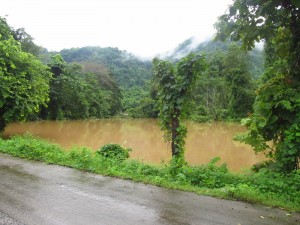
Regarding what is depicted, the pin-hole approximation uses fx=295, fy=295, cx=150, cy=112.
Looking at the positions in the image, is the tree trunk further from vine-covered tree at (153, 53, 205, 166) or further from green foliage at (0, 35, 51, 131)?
green foliage at (0, 35, 51, 131)

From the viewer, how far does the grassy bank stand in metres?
4.74

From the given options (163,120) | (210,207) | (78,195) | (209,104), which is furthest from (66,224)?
(209,104)

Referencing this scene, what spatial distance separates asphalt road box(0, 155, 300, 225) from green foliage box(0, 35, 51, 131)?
7837 millimetres

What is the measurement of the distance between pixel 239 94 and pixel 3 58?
30.4 m

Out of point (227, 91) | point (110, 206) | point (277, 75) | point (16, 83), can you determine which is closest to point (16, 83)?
point (16, 83)

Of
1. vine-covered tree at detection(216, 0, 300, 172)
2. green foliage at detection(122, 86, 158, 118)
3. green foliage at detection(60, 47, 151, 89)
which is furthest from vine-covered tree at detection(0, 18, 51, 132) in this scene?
green foliage at detection(60, 47, 151, 89)

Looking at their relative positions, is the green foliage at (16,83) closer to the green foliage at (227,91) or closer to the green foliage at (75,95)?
the green foliage at (75,95)

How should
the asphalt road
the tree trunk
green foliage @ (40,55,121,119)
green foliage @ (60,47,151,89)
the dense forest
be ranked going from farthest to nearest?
green foliage @ (60,47,151,89) < green foliage @ (40,55,121,119) < the tree trunk < the dense forest < the asphalt road

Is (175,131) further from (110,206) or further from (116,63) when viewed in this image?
(116,63)

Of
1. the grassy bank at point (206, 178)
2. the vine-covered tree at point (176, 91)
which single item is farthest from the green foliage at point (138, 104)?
the grassy bank at point (206, 178)

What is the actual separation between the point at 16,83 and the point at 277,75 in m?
11.1

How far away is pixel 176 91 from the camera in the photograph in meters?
8.43

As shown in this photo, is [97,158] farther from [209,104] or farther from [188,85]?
[209,104]

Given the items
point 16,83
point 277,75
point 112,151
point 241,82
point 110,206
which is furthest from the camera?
point 241,82
